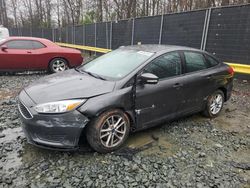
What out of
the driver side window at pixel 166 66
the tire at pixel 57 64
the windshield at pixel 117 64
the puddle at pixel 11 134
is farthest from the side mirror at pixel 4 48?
→ the driver side window at pixel 166 66

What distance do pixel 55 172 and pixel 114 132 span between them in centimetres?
96

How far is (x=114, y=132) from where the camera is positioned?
343cm

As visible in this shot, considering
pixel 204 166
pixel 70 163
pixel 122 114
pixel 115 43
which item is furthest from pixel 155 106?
pixel 115 43

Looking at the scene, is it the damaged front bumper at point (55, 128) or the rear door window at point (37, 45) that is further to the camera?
the rear door window at point (37, 45)

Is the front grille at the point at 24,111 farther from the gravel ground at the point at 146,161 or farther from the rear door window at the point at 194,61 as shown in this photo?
the rear door window at the point at 194,61

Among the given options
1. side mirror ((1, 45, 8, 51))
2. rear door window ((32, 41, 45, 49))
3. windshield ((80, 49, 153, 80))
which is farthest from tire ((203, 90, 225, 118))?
side mirror ((1, 45, 8, 51))

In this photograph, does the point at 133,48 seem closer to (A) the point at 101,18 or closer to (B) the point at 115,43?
(B) the point at 115,43

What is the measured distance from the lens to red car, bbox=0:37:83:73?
8.30 m

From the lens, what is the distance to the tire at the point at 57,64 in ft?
29.5

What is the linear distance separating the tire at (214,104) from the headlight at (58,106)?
289 centimetres

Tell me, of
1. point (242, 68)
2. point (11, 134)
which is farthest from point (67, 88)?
point (242, 68)

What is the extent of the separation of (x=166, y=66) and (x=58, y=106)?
6.44 feet

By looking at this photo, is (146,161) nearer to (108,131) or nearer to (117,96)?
(108,131)

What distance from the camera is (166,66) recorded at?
4035mm
